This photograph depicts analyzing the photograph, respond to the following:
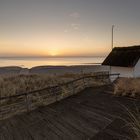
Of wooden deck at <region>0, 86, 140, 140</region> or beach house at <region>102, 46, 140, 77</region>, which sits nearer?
wooden deck at <region>0, 86, 140, 140</region>

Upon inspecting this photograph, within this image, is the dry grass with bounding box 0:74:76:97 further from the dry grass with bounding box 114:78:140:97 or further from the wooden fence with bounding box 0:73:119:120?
the dry grass with bounding box 114:78:140:97

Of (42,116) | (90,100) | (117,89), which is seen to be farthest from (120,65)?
(42,116)

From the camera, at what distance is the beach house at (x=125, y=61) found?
1633cm

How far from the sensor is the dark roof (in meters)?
16.8

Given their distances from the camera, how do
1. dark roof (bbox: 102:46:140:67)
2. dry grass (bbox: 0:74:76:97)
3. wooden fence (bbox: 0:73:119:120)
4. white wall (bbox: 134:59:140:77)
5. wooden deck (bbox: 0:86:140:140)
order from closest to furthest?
wooden deck (bbox: 0:86:140:140), wooden fence (bbox: 0:73:119:120), dry grass (bbox: 0:74:76:97), white wall (bbox: 134:59:140:77), dark roof (bbox: 102:46:140:67)

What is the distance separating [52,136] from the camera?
19.2 feet

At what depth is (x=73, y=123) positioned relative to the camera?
6.77 m

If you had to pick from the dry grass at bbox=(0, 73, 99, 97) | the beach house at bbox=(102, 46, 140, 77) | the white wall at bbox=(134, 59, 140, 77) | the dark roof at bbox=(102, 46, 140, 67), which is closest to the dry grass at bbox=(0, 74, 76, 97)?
the dry grass at bbox=(0, 73, 99, 97)

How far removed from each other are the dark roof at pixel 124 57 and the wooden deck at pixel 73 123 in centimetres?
820

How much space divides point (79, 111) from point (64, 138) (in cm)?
258

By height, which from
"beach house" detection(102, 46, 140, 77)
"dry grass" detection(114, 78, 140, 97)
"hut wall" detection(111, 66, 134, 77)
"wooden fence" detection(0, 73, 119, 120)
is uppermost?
"beach house" detection(102, 46, 140, 77)

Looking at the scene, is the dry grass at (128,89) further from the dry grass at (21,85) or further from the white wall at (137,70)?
the dry grass at (21,85)

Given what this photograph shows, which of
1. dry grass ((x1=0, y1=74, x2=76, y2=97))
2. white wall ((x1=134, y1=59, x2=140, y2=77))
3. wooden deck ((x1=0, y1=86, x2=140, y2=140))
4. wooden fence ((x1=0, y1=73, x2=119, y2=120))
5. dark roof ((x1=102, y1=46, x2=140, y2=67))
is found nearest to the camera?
wooden deck ((x1=0, y1=86, x2=140, y2=140))

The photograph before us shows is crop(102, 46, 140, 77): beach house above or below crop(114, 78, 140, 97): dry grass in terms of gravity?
above
